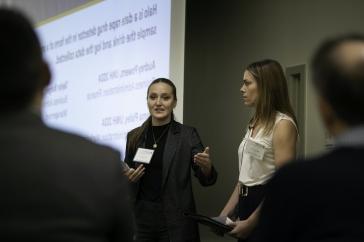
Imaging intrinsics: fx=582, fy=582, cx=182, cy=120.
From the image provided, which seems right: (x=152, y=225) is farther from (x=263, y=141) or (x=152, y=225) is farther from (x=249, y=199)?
(x=263, y=141)

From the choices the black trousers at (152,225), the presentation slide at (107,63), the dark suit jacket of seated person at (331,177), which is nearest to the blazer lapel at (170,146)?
the black trousers at (152,225)

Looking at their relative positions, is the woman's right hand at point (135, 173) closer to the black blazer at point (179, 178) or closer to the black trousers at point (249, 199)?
the black blazer at point (179, 178)

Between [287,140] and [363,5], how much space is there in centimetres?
138

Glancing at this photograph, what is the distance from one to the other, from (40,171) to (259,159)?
1690mm

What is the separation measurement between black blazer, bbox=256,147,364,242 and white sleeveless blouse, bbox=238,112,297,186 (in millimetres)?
1469

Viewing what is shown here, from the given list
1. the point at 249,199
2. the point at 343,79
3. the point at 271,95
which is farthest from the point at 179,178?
the point at 343,79

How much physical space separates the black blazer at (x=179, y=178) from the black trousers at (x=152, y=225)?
31 mm

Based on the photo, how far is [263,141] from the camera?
8.49 ft

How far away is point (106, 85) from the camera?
412 centimetres

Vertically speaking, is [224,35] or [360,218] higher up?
[224,35]

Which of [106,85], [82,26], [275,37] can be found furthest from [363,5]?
[82,26]

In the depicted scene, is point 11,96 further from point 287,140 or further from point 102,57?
point 102,57

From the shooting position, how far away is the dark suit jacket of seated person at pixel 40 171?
100cm

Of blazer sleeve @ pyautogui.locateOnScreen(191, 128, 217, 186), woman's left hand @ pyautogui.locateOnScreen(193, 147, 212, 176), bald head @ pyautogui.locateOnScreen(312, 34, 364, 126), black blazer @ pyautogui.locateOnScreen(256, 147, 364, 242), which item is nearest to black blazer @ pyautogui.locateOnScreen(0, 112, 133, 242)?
black blazer @ pyautogui.locateOnScreen(256, 147, 364, 242)
